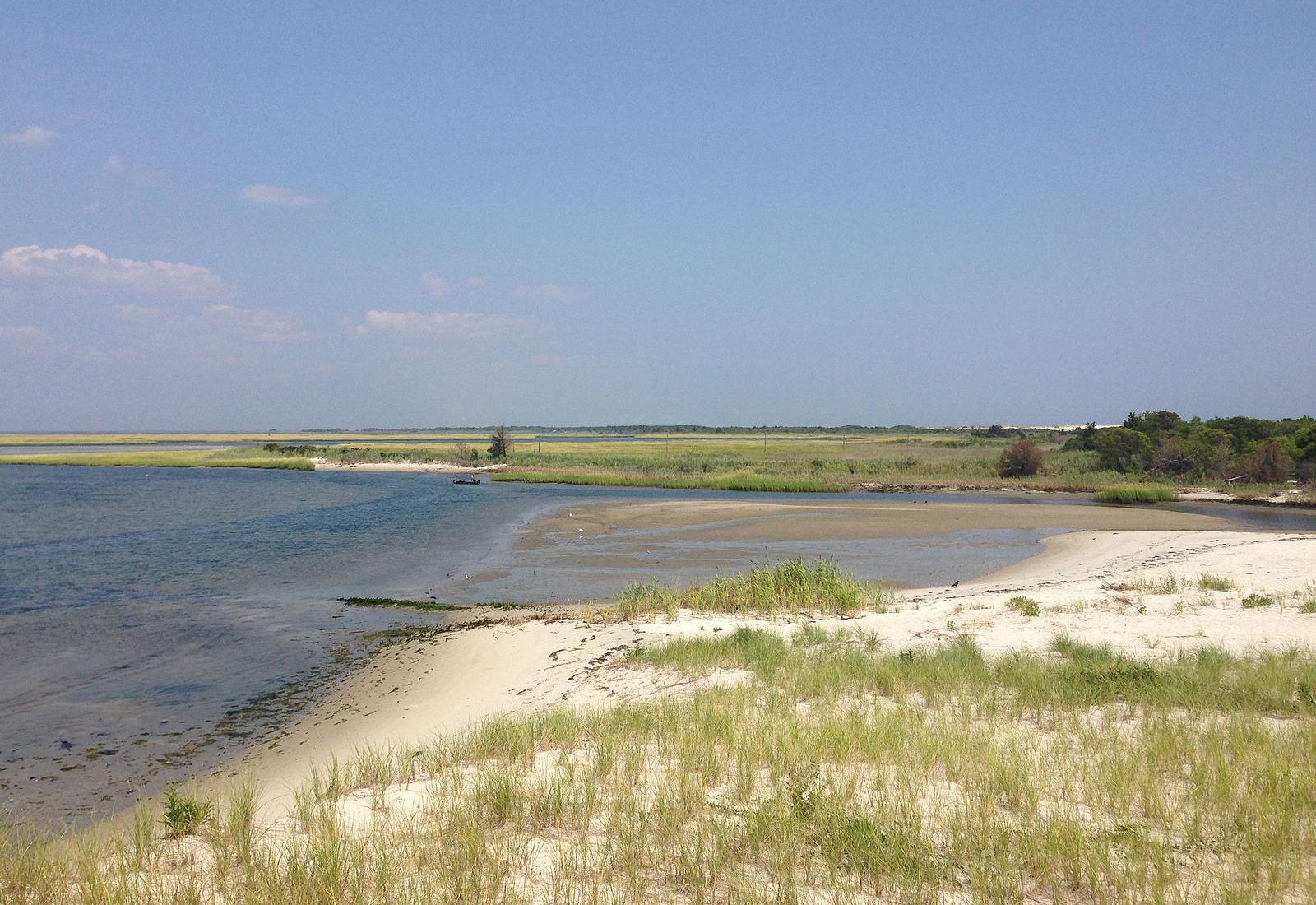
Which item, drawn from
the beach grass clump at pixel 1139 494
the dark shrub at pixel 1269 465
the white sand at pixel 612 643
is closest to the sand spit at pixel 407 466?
the beach grass clump at pixel 1139 494

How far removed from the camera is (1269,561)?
53.7 ft

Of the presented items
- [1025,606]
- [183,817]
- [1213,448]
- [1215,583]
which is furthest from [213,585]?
[1213,448]

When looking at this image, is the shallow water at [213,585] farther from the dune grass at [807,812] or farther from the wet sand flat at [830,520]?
the dune grass at [807,812]

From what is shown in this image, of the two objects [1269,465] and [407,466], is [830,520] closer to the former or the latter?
[1269,465]

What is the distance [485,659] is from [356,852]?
24.5 ft

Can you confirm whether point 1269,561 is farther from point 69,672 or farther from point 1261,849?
point 69,672

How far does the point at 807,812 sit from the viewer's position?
4.64 metres

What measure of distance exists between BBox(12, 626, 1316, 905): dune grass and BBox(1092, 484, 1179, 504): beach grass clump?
36.7 m

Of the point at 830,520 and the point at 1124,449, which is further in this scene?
the point at 1124,449

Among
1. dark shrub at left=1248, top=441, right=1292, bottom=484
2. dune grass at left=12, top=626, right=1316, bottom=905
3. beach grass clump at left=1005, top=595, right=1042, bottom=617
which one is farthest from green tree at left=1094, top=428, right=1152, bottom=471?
dune grass at left=12, top=626, right=1316, bottom=905

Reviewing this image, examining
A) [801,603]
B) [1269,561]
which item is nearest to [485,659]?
[801,603]

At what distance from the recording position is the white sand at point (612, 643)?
8.60m

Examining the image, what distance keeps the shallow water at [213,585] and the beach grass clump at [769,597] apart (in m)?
3.70

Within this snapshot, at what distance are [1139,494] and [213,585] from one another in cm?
4189
